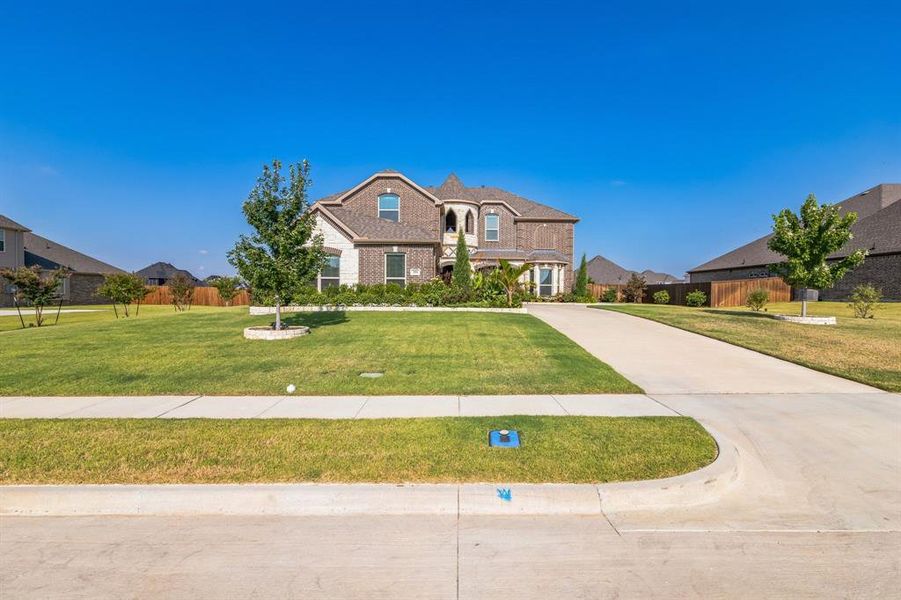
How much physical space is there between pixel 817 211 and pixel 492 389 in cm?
1719

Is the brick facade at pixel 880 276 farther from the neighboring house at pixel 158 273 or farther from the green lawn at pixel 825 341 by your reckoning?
the neighboring house at pixel 158 273

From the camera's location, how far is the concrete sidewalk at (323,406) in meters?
6.35

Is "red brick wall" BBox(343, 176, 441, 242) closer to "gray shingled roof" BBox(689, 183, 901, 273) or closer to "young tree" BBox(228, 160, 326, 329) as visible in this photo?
"young tree" BBox(228, 160, 326, 329)

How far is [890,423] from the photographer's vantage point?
619cm

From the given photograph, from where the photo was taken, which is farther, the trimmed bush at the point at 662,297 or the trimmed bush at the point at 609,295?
the trimmed bush at the point at 609,295

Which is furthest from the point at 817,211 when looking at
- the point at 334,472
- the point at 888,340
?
the point at 334,472

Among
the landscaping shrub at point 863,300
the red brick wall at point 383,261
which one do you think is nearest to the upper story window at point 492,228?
the red brick wall at point 383,261

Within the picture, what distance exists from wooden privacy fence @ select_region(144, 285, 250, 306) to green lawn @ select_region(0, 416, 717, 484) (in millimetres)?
31922

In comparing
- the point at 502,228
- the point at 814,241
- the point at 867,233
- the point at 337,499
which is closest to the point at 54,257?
the point at 502,228

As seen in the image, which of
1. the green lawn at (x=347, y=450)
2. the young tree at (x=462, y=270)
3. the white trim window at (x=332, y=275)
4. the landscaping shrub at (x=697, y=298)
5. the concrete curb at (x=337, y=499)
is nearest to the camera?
the concrete curb at (x=337, y=499)

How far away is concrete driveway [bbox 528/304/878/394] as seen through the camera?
27.1 ft

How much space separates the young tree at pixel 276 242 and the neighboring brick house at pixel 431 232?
689cm

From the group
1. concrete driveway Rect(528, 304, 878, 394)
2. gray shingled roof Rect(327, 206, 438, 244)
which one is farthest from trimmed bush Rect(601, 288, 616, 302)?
concrete driveway Rect(528, 304, 878, 394)

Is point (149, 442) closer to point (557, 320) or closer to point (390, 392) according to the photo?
point (390, 392)
